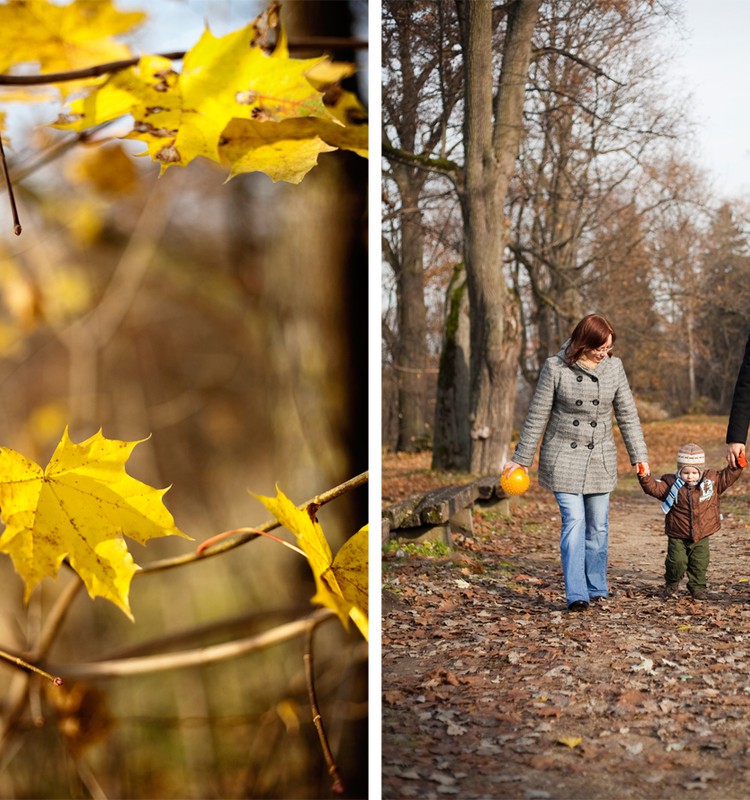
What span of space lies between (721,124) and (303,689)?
1.89m

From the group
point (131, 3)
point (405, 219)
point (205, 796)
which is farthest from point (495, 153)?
point (205, 796)

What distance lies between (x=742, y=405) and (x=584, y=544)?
562 mm

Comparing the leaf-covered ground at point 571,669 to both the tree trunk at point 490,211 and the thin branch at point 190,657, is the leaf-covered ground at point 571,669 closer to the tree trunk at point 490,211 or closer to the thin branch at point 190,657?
the thin branch at point 190,657

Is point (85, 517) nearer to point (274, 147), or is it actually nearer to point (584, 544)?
point (274, 147)

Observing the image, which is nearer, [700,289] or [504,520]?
[700,289]

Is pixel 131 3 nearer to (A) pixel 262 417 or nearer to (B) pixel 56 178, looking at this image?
(B) pixel 56 178

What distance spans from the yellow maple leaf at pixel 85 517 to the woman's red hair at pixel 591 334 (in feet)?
3.94

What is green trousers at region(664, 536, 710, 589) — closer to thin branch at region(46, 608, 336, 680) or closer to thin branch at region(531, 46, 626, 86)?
thin branch at region(46, 608, 336, 680)

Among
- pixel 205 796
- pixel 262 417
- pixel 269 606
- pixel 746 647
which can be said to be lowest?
pixel 205 796

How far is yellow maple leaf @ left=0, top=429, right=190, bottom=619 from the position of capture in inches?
66.7

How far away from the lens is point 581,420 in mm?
2348

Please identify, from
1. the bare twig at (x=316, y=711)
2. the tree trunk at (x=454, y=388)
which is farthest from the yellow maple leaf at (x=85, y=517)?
the tree trunk at (x=454, y=388)

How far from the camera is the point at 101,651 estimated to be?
182 cm

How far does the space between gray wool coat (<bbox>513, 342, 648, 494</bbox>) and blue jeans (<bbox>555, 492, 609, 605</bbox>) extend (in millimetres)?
40
